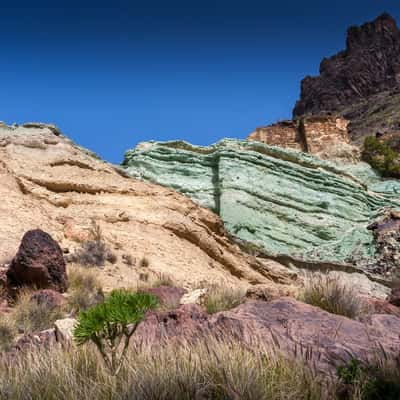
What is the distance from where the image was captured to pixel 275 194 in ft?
75.3

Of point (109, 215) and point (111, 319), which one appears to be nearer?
point (111, 319)

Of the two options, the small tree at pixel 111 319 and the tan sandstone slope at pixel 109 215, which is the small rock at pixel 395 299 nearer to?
the tan sandstone slope at pixel 109 215

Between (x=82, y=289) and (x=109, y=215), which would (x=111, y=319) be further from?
(x=109, y=215)

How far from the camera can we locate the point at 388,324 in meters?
4.60

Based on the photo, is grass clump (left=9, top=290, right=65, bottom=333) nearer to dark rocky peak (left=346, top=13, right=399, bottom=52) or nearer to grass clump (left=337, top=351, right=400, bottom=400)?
grass clump (left=337, top=351, right=400, bottom=400)

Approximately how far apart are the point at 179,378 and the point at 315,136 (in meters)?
34.8

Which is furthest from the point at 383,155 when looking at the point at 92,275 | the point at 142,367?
the point at 142,367

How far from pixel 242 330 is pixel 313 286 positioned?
265 cm

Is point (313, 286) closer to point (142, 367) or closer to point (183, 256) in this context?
point (142, 367)

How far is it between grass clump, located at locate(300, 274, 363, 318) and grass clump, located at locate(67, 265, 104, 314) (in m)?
3.15

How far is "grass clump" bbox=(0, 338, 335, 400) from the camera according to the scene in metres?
2.83

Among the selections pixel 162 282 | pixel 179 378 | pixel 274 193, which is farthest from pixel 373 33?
pixel 179 378

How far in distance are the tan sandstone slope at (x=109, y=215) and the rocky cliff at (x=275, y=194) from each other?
329cm

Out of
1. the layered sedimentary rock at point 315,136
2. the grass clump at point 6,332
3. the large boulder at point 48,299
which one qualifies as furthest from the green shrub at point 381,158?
the grass clump at point 6,332
